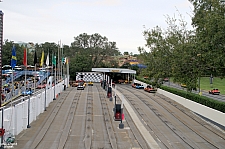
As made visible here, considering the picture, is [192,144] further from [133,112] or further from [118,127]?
[133,112]

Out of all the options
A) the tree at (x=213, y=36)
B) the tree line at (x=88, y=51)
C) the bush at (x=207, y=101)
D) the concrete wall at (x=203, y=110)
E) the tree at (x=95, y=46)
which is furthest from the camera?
the tree at (x=95, y=46)

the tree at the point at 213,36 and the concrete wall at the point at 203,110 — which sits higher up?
the tree at the point at 213,36

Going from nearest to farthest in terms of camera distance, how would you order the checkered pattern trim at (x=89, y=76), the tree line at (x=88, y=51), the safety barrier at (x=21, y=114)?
the safety barrier at (x=21, y=114), the checkered pattern trim at (x=89, y=76), the tree line at (x=88, y=51)

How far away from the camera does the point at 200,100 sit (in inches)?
1299

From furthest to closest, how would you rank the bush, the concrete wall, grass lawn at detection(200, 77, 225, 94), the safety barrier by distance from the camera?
grass lawn at detection(200, 77, 225, 94), the bush, the concrete wall, the safety barrier

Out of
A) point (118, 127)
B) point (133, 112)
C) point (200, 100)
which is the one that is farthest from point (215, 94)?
point (118, 127)

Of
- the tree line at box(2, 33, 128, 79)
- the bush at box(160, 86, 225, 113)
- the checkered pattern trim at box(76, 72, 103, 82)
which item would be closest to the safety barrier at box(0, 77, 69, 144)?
the bush at box(160, 86, 225, 113)

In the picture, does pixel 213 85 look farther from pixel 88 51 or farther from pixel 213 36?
pixel 213 36

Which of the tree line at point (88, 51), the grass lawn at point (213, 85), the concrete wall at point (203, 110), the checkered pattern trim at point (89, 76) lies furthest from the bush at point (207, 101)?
the tree line at point (88, 51)

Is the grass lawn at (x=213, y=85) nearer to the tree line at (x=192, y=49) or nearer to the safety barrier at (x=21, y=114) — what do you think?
the tree line at (x=192, y=49)

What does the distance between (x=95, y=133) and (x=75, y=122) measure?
14.1 ft

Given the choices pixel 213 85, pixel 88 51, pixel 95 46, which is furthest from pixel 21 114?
pixel 95 46

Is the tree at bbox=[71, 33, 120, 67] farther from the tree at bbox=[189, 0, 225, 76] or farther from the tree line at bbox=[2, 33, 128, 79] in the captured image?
the tree at bbox=[189, 0, 225, 76]

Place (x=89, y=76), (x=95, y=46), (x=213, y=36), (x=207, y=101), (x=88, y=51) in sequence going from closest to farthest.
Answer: (x=213, y=36), (x=207, y=101), (x=89, y=76), (x=88, y=51), (x=95, y=46)
